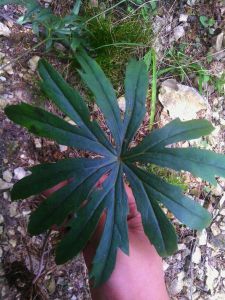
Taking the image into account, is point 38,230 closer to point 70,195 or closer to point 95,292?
point 70,195

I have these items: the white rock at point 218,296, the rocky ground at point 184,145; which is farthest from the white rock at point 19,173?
the white rock at point 218,296

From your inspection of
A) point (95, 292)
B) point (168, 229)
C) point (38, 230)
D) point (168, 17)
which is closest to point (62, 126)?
point (38, 230)

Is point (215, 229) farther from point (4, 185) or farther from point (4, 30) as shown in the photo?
point (4, 30)

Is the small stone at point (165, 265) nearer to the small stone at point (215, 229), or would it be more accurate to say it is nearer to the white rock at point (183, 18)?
the small stone at point (215, 229)

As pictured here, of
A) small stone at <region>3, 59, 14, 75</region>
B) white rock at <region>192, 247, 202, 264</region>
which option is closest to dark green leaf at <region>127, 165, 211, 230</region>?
white rock at <region>192, 247, 202, 264</region>

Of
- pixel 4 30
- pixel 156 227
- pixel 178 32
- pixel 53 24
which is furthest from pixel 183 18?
pixel 156 227

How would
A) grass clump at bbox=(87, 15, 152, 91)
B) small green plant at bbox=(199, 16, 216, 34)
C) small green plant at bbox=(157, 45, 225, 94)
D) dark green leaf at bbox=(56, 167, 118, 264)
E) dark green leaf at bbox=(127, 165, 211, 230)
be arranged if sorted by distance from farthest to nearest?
1. small green plant at bbox=(199, 16, 216, 34)
2. small green plant at bbox=(157, 45, 225, 94)
3. grass clump at bbox=(87, 15, 152, 91)
4. dark green leaf at bbox=(127, 165, 211, 230)
5. dark green leaf at bbox=(56, 167, 118, 264)

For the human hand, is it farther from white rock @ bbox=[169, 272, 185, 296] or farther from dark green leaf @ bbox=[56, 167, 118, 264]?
white rock @ bbox=[169, 272, 185, 296]
